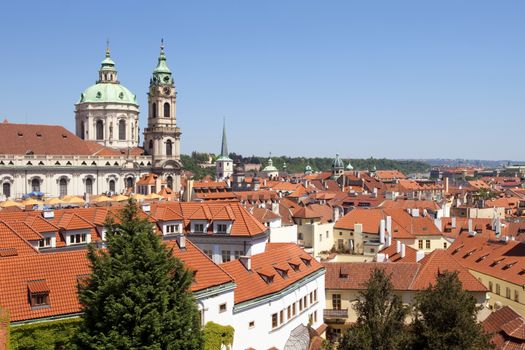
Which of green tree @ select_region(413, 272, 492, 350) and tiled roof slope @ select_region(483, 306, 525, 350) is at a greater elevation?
green tree @ select_region(413, 272, 492, 350)

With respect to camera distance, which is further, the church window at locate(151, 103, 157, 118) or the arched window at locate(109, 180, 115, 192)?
the church window at locate(151, 103, 157, 118)

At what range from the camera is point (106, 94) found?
127750mm

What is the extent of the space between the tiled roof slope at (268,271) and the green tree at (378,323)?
7404 mm

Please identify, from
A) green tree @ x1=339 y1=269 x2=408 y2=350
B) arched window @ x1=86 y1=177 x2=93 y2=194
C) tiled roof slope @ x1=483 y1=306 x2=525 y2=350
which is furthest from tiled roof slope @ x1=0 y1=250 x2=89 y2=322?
arched window @ x1=86 y1=177 x2=93 y2=194

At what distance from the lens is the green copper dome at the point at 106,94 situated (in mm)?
127375

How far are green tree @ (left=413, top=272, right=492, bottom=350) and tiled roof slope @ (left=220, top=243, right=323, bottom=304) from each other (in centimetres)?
954

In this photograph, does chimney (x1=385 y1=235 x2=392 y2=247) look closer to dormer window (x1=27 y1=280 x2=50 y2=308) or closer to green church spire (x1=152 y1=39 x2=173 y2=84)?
dormer window (x1=27 y1=280 x2=50 y2=308)

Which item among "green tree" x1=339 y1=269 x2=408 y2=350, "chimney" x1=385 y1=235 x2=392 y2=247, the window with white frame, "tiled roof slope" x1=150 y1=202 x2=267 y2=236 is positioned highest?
"tiled roof slope" x1=150 y1=202 x2=267 y2=236

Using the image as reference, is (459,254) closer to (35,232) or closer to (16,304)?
(35,232)

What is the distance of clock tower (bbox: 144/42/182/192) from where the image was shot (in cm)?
12431

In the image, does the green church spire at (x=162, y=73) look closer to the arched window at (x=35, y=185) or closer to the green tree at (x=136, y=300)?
the arched window at (x=35, y=185)

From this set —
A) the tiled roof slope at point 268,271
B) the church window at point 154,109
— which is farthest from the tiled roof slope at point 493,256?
the church window at point 154,109

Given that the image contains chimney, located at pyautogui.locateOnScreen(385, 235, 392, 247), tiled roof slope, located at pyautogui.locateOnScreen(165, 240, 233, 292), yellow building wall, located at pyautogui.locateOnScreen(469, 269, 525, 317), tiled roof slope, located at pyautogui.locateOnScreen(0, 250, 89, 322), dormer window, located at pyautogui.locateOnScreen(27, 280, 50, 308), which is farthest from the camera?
chimney, located at pyautogui.locateOnScreen(385, 235, 392, 247)

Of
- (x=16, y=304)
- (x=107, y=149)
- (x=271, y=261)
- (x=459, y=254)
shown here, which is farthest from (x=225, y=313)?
(x=107, y=149)
